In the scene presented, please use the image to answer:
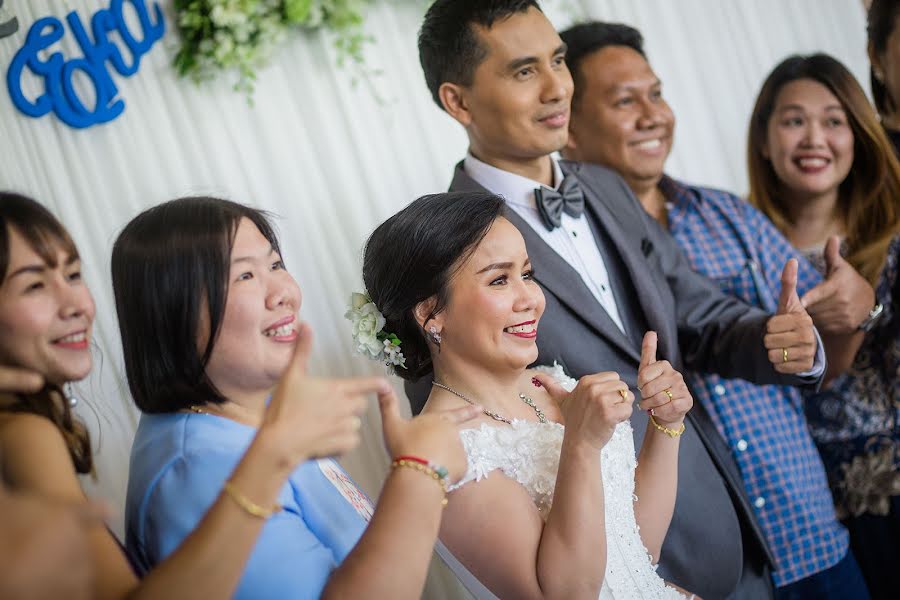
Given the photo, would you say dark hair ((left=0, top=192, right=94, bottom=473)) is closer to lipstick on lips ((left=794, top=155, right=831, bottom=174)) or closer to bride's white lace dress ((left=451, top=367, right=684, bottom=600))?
bride's white lace dress ((left=451, top=367, right=684, bottom=600))

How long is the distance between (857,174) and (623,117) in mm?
895

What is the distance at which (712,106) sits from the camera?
4.10m

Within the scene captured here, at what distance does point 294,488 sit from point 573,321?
933 mm

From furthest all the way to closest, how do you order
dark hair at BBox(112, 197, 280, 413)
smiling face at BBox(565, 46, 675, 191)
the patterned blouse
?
smiling face at BBox(565, 46, 675, 191) → the patterned blouse → dark hair at BBox(112, 197, 280, 413)

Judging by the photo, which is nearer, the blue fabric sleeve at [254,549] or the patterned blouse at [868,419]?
the blue fabric sleeve at [254,549]

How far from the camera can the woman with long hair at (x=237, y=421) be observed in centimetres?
132

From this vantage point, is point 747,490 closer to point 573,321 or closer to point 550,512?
point 573,321

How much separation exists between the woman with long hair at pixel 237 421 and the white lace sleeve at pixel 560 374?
0.61 m

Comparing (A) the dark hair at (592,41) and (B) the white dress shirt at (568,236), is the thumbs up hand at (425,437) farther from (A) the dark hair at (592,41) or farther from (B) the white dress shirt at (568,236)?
(A) the dark hair at (592,41)

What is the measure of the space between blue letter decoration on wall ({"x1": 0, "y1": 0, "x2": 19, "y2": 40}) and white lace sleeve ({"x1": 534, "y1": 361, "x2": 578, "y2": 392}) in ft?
5.83

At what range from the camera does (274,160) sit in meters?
3.01

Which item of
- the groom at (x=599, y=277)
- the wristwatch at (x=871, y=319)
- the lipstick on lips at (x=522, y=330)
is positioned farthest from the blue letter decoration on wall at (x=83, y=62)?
the wristwatch at (x=871, y=319)

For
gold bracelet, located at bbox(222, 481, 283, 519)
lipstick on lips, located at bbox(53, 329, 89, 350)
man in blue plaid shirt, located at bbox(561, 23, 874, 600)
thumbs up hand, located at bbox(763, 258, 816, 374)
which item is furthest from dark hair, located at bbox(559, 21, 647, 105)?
gold bracelet, located at bbox(222, 481, 283, 519)

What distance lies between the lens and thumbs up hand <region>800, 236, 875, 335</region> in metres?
2.62
